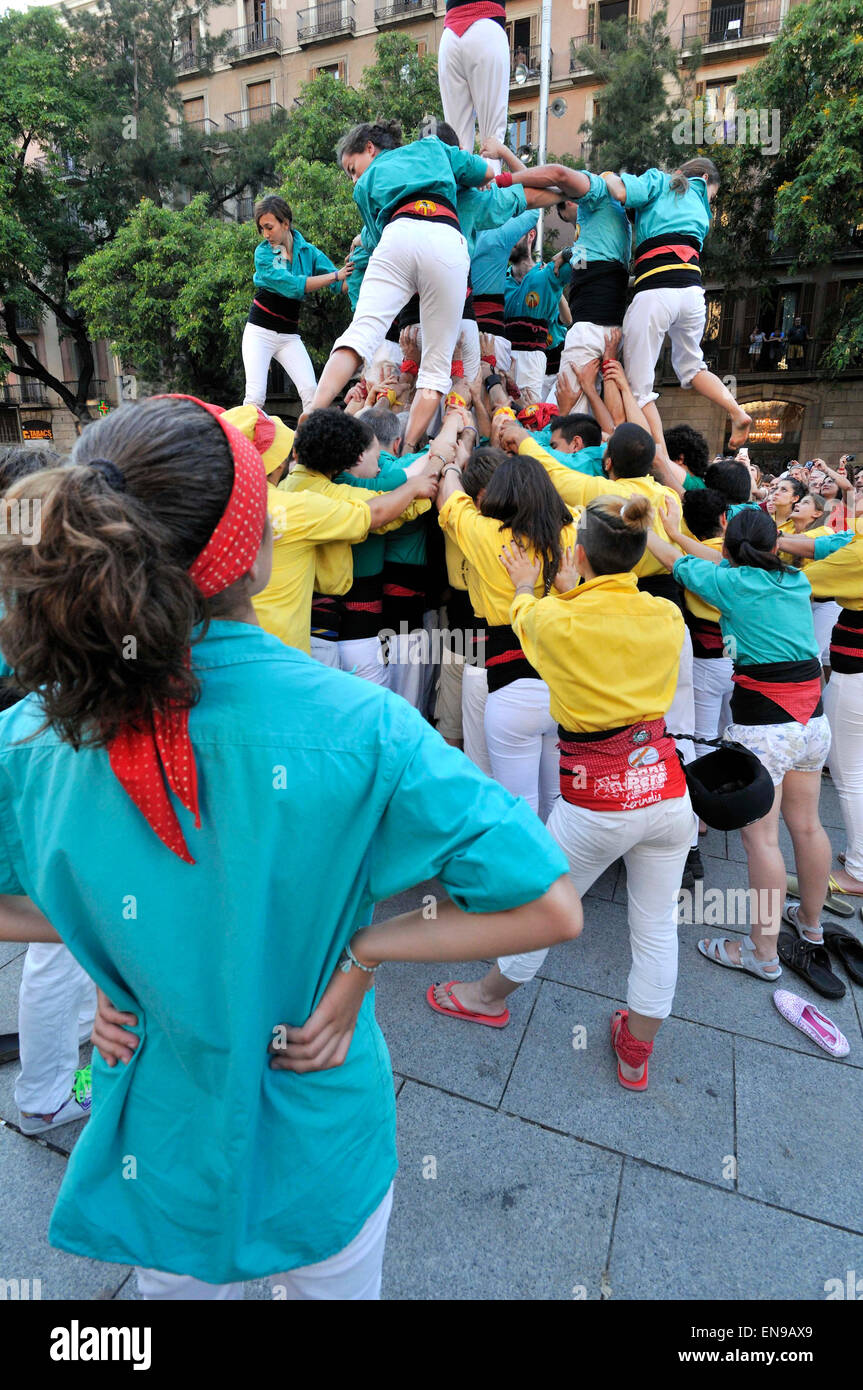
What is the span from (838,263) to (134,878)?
27.8 metres

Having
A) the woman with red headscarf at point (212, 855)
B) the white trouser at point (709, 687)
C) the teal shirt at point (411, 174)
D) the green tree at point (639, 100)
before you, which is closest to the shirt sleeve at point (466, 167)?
the teal shirt at point (411, 174)

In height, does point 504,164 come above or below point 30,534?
above

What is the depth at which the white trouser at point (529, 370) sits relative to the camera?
6711 millimetres

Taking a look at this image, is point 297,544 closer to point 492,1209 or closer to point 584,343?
point 492,1209

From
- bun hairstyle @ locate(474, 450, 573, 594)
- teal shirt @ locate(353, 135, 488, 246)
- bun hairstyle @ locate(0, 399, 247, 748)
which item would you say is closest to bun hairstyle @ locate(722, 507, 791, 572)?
bun hairstyle @ locate(474, 450, 573, 594)

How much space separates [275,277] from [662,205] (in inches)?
122

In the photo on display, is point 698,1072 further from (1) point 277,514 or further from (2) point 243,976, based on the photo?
(1) point 277,514

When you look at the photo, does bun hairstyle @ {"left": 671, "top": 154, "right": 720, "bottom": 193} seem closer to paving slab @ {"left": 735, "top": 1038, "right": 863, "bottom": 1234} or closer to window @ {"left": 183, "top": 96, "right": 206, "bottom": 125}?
paving slab @ {"left": 735, "top": 1038, "right": 863, "bottom": 1234}

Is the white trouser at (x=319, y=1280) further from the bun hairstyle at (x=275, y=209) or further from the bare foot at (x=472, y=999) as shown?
the bun hairstyle at (x=275, y=209)

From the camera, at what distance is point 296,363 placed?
6484 millimetres

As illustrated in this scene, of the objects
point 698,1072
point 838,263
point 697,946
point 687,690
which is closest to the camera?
point 698,1072

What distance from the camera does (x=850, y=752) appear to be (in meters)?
4.06

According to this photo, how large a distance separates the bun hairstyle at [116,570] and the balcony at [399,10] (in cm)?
3257
